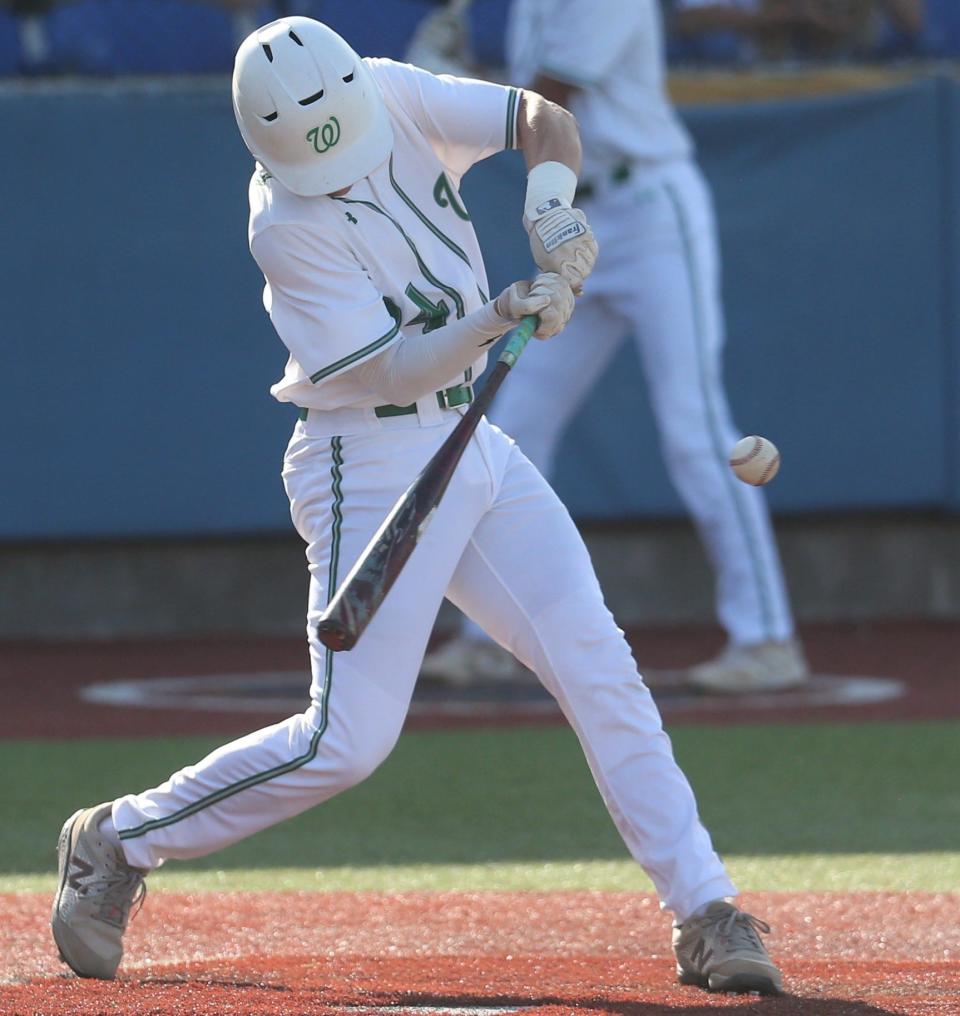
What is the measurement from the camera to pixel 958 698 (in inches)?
257

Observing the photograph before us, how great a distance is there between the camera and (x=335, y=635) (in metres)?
2.99

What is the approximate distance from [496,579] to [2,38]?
582 cm

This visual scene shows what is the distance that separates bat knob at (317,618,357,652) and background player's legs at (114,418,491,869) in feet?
0.98

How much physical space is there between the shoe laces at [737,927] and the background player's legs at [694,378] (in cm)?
298

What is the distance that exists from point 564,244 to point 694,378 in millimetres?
2879

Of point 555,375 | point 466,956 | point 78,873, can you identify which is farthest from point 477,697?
point 78,873

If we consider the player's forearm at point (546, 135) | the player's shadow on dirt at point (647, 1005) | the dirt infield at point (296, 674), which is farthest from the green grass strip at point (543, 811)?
the player's forearm at point (546, 135)

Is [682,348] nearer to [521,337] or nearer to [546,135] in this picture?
[546,135]

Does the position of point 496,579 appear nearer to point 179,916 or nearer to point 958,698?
point 179,916

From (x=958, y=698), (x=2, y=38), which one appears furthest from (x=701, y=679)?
(x=2, y=38)

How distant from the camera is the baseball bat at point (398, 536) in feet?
9.82

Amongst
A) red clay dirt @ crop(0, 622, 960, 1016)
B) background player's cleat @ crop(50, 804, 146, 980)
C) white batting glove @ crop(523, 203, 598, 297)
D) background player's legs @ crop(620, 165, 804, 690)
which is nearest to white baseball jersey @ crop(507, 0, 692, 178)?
background player's legs @ crop(620, 165, 804, 690)

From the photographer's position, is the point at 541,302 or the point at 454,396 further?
the point at 454,396

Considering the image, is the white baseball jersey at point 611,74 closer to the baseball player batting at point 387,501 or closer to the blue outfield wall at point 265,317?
the blue outfield wall at point 265,317
